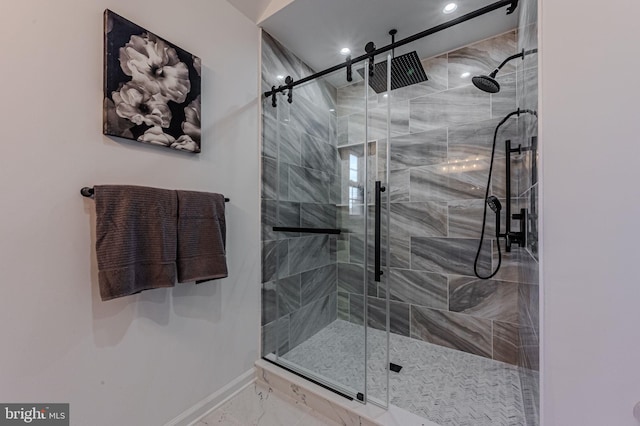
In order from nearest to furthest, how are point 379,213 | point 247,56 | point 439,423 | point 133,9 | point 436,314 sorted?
point 133,9 → point 439,423 → point 379,213 → point 247,56 → point 436,314

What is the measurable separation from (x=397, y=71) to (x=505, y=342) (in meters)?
2.29

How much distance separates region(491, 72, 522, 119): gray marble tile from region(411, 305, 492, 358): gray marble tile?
1.65 meters

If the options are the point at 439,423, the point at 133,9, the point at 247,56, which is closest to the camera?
the point at 133,9

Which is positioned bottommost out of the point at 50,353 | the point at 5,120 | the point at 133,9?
the point at 50,353

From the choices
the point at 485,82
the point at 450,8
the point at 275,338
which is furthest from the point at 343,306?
the point at 450,8

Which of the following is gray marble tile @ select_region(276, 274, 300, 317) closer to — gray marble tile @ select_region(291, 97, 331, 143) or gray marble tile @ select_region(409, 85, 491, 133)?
gray marble tile @ select_region(291, 97, 331, 143)

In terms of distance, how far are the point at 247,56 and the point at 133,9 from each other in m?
0.71

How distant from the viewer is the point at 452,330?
6.91ft

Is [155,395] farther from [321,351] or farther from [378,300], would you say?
[378,300]

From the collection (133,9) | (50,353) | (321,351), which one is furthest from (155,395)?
(133,9)

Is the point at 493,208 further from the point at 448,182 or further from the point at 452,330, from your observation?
the point at 452,330

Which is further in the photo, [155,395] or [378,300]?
[378,300]

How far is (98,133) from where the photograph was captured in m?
1.12

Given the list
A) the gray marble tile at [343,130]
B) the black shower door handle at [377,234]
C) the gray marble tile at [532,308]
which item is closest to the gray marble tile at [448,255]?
the gray marble tile at [532,308]
